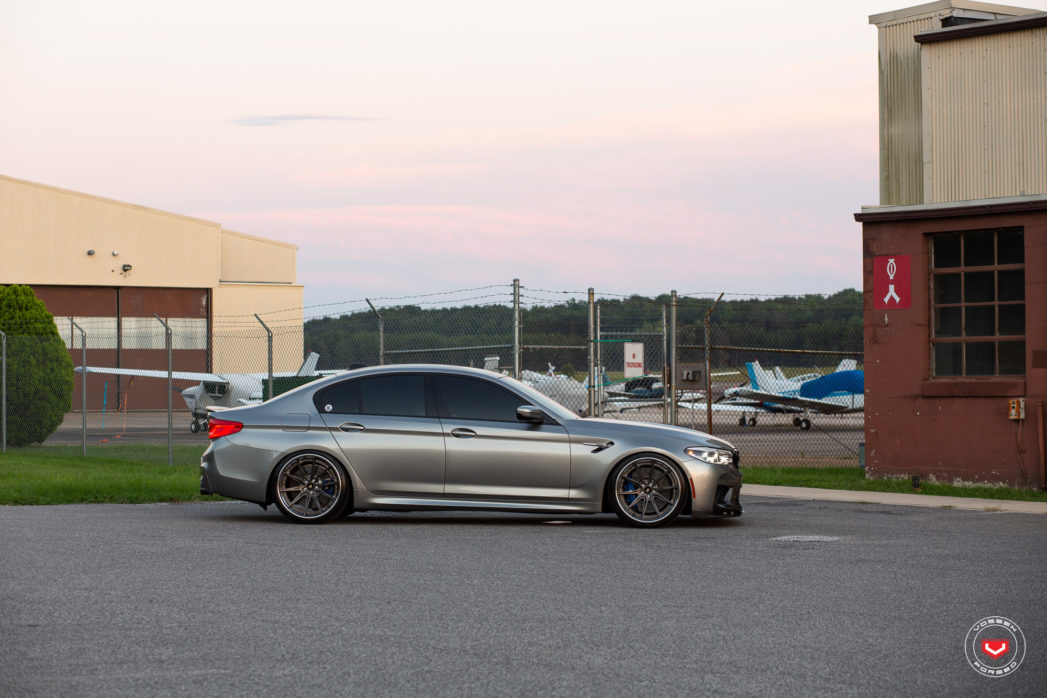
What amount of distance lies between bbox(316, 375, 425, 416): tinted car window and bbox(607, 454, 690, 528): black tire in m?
1.97

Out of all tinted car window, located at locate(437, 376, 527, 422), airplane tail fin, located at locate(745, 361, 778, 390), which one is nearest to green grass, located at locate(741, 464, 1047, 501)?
tinted car window, located at locate(437, 376, 527, 422)

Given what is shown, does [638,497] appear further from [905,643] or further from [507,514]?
[905,643]

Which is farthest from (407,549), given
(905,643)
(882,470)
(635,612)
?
(882,470)

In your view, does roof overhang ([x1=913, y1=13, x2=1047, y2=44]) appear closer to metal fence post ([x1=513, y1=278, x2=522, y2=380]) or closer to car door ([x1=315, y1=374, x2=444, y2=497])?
metal fence post ([x1=513, y1=278, x2=522, y2=380])

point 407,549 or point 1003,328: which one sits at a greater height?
point 1003,328

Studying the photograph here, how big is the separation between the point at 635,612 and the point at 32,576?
3996 mm

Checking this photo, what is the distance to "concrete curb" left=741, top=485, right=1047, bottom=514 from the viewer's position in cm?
1362

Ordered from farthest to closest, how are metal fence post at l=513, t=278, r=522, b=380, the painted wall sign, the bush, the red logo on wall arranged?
the bush, the painted wall sign, metal fence post at l=513, t=278, r=522, b=380, the red logo on wall

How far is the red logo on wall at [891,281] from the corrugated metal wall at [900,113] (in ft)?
2.68

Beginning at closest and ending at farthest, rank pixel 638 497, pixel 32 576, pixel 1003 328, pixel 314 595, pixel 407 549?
pixel 314 595
pixel 32 576
pixel 407 549
pixel 638 497
pixel 1003 328

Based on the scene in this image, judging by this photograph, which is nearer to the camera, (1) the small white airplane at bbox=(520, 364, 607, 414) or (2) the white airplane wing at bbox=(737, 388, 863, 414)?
(1) the small white airplane at bbox=(520, 364, 607, 414)

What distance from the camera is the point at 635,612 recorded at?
7.19 metres

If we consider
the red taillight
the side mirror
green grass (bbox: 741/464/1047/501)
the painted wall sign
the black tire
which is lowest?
green grass (bbox: 741/464/1047/501)

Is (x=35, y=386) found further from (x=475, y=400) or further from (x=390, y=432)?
(x=475, y=400)
